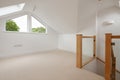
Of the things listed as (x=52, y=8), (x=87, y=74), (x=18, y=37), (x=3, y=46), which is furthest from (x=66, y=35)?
(x=87, y=74)

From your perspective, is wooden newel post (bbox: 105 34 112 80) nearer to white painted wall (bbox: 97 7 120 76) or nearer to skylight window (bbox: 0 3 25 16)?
white painted wall (bbox: 97 7 120 76)

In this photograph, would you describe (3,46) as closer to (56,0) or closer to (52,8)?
(52,8)

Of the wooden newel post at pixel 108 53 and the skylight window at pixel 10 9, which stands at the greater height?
the skylight window at pixel 10 9

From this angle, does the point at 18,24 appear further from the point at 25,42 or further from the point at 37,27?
the point at 37,27

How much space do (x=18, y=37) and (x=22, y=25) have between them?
23.0 inches

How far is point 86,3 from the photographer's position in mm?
3613

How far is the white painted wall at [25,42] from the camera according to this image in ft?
12.8

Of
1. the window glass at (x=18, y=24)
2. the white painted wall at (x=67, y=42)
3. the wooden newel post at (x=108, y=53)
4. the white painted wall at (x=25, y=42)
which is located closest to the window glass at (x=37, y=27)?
the white painted wall at (x=25, y=42)

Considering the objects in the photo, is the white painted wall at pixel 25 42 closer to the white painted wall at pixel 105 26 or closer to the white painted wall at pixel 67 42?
the white painted wall at pixel 67 42

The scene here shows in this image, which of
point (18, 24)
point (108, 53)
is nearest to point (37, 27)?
point (18, 24)

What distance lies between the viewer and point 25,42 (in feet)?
14.9

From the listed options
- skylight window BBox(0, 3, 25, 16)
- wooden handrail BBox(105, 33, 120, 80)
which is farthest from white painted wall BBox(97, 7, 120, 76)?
skylight window BBox(0, 3, 25, 16)

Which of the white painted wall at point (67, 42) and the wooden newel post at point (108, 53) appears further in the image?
the white painted wall at point (67, 42)

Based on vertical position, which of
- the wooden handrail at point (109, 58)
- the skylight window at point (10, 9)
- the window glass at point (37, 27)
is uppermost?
the skylight window at point (10, 9)
